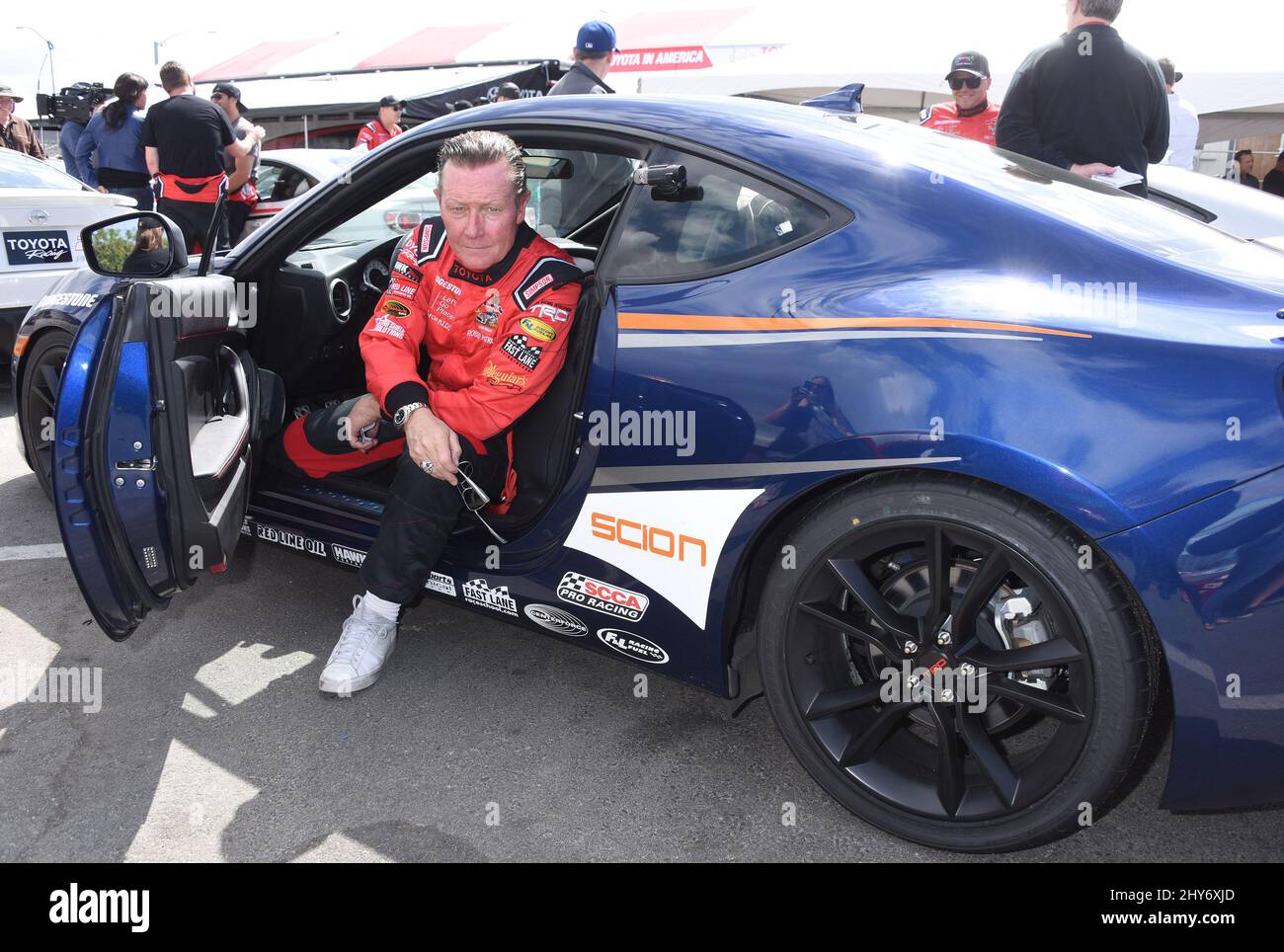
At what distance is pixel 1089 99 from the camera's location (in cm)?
372

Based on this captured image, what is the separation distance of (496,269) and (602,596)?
87cm

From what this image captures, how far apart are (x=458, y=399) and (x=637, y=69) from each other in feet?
43.7

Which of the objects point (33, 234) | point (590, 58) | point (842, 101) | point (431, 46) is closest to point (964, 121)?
point (590, 58)

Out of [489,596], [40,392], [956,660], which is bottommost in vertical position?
[489,596]

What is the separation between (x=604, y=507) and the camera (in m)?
2.24

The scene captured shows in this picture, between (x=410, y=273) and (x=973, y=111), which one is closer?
(x=410, y=273)

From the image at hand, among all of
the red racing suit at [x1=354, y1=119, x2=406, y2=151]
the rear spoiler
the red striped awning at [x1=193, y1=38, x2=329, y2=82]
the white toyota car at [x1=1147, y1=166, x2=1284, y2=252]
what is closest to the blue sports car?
the rear spoiler

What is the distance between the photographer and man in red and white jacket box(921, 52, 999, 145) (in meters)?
4.95

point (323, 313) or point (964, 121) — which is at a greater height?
point (964, 121)

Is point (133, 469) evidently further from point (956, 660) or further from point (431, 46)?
point (431, 46)

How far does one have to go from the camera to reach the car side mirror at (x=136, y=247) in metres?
2.66

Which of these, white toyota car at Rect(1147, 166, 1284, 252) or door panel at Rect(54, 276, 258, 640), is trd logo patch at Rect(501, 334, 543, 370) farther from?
white toyota car at Rect(1147, 166, 1284, 252)
